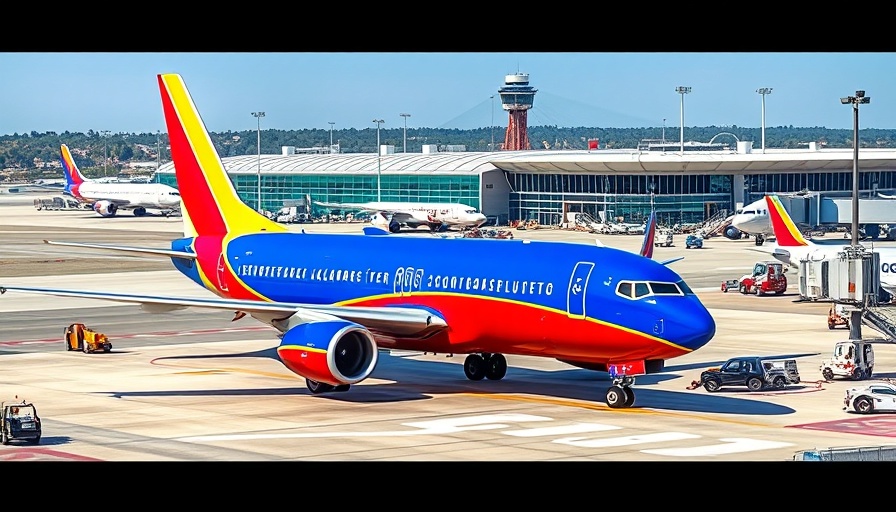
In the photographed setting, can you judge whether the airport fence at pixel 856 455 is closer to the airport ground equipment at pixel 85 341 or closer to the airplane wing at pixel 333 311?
the airplane wing at pixel 333 311

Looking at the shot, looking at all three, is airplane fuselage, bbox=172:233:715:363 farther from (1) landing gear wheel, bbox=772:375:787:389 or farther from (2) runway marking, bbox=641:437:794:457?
(1) landing gear wheel, bbox=772:375:787:389

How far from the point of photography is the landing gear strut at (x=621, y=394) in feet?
117

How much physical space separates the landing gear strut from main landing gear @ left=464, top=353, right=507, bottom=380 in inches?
267

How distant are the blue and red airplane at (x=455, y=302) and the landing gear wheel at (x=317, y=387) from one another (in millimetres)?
32

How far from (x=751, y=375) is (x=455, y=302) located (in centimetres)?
1005

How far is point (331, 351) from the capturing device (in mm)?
36000

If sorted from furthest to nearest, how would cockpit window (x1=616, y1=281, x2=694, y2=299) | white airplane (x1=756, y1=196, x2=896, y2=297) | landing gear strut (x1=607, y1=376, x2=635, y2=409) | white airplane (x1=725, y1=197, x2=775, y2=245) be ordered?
white airplane (x1=725, y1=197, x2=775, y2=245), white airplane (x1=756, y1=196, x2=896, y2=297), landing gear strut (x1=607, y1=376, x2=635, y2=409), cockpit window (x1=616, y1=281, x2=694, y2=299)

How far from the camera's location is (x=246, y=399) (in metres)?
38.0

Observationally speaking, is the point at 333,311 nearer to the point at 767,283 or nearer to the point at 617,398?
the point at 617,398

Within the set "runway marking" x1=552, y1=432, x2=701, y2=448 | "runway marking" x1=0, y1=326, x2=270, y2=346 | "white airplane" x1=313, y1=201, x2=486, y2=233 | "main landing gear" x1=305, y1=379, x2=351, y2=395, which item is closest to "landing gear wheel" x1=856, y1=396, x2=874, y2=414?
"runway marking" x1=552, y1=432, x2=701, y2=448

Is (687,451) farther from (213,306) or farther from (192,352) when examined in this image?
(192,352)

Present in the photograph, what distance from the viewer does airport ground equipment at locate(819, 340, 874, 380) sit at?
42094 millimetres

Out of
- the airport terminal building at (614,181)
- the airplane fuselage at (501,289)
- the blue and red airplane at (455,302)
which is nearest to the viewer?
the airplane fuselage at (501,289)

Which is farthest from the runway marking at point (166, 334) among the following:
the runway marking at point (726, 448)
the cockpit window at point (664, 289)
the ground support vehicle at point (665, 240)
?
the ground support vehicle at point (665, 240)
